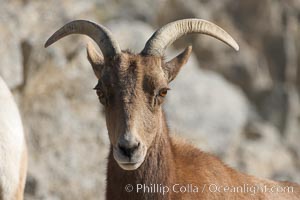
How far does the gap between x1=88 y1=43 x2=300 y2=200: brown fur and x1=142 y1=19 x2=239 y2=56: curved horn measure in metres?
0.15

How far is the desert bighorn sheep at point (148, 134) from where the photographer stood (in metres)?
8.41

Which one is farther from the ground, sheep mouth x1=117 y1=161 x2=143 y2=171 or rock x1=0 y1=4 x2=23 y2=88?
rock x1=0 y1=4 x2=23 y2=88

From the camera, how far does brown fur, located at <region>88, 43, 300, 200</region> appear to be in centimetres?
839

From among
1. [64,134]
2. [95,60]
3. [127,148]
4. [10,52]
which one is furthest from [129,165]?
[64,134]

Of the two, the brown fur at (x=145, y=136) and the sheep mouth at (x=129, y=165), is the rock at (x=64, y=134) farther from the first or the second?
the sheep mouth at (x=129, y=165)

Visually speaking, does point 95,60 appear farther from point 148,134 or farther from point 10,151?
point 10,151

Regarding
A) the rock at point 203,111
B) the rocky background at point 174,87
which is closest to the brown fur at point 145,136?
the rocky background at point 174,87

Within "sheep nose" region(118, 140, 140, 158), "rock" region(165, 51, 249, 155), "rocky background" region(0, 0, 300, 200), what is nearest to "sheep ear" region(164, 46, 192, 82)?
"sheep nose" region(118, 140, 140, 158)

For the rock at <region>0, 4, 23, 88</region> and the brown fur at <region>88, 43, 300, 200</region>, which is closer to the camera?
the brown fur at <region>88, 43, 300, 200</region>

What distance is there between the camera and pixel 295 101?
2595 centimetres

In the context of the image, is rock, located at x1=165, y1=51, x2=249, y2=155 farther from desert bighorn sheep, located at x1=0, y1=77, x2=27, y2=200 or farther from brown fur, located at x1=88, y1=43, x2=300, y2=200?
desert bighorn sheep, located at x1=0, y1=77, x2=27, y2=200

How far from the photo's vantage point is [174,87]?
1991 cm

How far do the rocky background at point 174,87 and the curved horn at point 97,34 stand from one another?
216 cm

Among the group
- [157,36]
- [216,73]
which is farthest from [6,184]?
[216,73]
